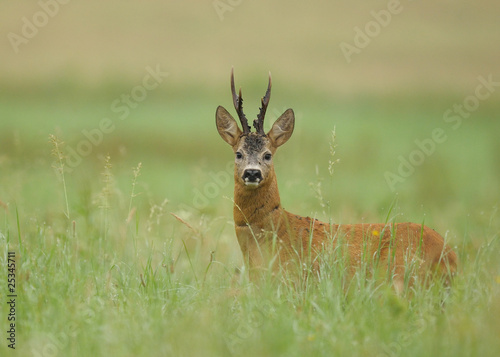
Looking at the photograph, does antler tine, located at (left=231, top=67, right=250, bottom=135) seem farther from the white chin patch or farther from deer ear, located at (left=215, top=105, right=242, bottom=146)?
the white chin patch

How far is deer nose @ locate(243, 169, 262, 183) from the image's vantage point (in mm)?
6582

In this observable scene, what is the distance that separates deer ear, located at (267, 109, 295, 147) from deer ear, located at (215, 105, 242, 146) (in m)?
0.28

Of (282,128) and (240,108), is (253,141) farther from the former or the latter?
(282,128)

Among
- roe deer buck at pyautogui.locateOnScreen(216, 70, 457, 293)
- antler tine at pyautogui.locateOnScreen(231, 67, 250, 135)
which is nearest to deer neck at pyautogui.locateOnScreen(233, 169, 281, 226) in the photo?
roe deer buck at pyautogui.locateOnScreen(216, 70, 457, 293)

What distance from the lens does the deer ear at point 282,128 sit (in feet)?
23.6

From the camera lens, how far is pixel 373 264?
5.95 metres

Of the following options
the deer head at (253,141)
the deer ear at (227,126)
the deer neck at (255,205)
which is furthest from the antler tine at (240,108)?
the deer neck at (255,205)

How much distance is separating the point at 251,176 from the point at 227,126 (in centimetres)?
83

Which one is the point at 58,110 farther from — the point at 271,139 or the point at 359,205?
the point at 271,139

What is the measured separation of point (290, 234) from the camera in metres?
6.13

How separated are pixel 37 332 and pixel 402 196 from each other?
9278 mm

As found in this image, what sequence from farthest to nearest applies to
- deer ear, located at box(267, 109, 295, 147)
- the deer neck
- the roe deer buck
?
deer ear, located at box(267, 109, 295, 147)
the deer neck
the roe deer buck

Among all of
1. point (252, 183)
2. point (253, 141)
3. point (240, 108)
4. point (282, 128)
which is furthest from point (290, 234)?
point (282, 128)

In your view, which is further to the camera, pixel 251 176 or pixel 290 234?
pixel 251 176
